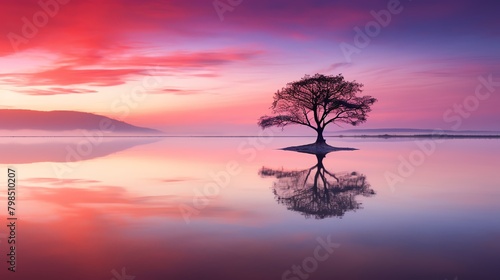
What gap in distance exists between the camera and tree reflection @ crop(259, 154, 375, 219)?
55.0 feet

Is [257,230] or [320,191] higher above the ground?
[320,191]

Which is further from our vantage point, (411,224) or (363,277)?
(411,224)

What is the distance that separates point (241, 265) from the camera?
9898mm

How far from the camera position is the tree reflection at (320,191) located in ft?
55.0

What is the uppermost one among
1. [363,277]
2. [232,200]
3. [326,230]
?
[232,200]

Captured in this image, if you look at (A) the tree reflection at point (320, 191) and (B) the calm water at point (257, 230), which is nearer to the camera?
(B) the calm water at point (257, 230)

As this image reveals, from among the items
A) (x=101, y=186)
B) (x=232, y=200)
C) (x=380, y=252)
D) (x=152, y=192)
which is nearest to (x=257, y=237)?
(x=380, y=252)

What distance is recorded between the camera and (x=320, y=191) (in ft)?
70.6

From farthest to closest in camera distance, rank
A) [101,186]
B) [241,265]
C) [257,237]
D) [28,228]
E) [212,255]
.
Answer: [101,186]
[28,228]
[257,237]
[212,255]
[241,265]

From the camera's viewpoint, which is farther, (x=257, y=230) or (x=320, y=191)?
(x=320, y=191)

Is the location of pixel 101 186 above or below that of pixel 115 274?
above

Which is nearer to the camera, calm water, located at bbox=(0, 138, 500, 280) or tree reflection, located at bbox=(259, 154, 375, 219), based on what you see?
calm water, located at bbox=(0, 138, 500, 280)

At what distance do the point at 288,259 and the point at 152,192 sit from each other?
12851 millimetres

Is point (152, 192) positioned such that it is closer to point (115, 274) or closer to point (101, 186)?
point (101, 186)
